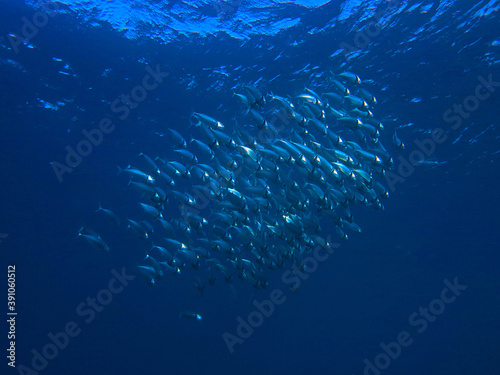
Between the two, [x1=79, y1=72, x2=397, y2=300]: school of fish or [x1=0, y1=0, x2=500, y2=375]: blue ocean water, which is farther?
[x1=0, y1=0, x2=500, y2=375]: blue ocean water

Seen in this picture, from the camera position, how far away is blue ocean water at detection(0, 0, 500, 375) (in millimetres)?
13008

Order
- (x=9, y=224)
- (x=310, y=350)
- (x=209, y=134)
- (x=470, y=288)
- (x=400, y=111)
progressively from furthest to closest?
(x=310, y=350), (x=470, y=288), (x=9, y=224), (x=400, y=111), (x=209, y=134)

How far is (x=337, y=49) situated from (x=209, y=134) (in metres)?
8.55

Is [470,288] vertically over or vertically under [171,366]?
under

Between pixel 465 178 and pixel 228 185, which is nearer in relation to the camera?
pixel 228 185

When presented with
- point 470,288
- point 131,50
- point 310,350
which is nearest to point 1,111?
point 131,50

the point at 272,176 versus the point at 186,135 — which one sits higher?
the point at 186,135

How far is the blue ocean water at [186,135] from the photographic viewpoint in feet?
42.7

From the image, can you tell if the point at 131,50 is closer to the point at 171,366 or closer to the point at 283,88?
the point at 283,88

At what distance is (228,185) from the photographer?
9086mm

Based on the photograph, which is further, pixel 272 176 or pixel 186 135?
pixel 186 135

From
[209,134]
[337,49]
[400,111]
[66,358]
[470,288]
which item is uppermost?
[66,358]

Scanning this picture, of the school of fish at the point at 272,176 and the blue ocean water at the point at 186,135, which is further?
the blue ocean water at the point at 186,135

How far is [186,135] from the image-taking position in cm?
1927
